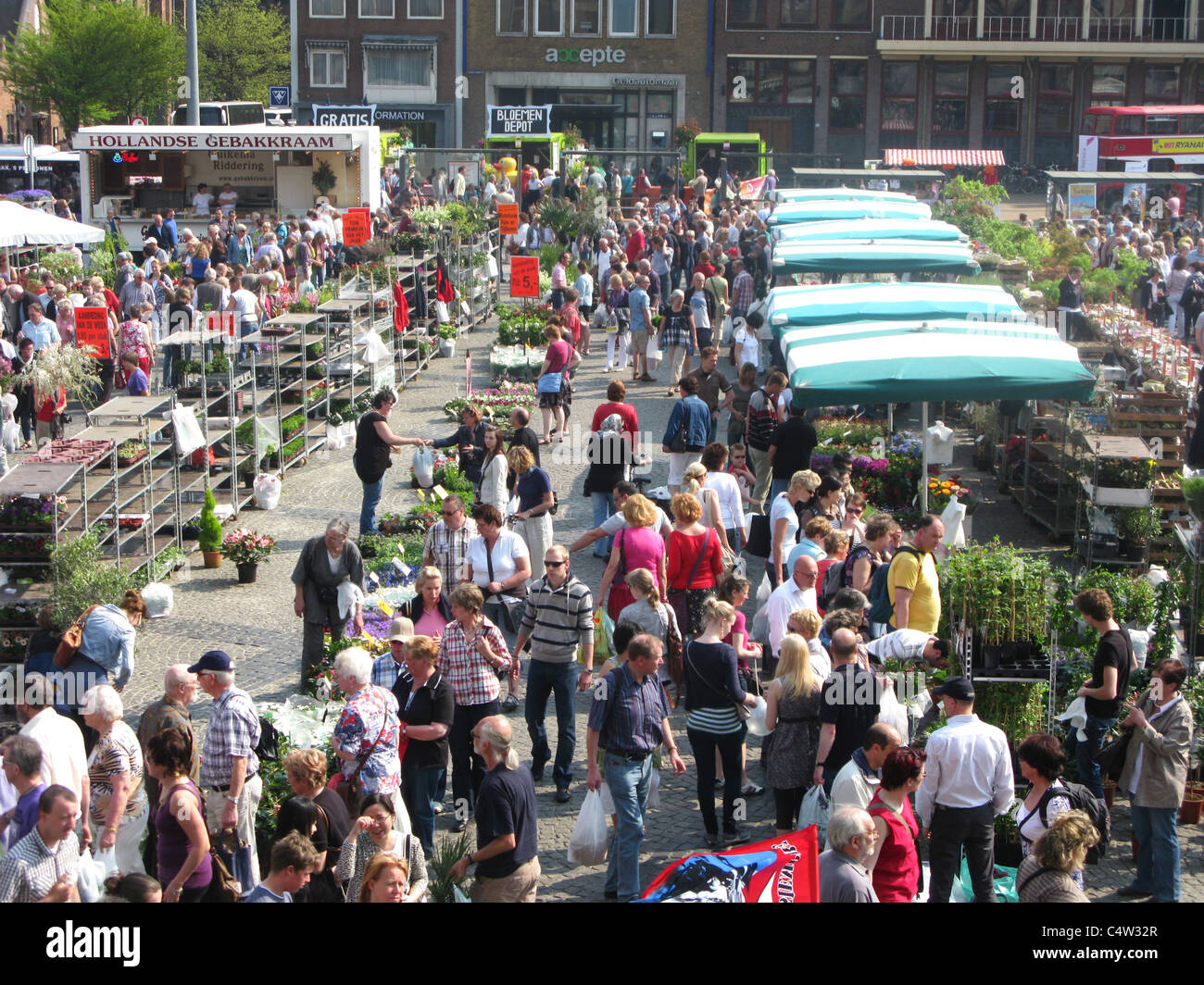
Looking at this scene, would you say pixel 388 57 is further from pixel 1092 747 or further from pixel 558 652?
pixel 1092 747

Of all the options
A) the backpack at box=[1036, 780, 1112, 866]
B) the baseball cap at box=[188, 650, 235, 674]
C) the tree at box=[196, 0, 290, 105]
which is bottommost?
the backpack at box=[1036, 780, 1112, 866]

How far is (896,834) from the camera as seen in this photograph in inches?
262

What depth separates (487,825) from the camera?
6715mm

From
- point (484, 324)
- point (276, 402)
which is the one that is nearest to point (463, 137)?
point (484, 324)

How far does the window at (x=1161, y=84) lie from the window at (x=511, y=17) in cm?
Answer: 2411

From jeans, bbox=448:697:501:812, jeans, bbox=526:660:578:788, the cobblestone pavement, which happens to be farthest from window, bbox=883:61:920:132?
jeans, bbox=448:697:501:812

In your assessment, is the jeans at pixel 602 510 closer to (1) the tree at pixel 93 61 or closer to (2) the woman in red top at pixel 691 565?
(2) the woman in red top at pixel 691 565

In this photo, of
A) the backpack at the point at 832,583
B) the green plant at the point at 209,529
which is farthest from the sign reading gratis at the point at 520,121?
the backpack at the point at 832,583

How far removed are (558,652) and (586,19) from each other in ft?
167

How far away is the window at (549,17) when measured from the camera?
56000 millimetres

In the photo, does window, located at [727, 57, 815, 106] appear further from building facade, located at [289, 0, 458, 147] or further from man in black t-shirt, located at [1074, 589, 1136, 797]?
man in black t-shirt, located at [1074, 589, 1136, 797]

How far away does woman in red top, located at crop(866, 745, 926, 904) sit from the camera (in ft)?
21.8

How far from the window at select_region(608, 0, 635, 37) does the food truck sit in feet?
84.1

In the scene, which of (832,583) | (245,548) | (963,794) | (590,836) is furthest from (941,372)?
(245,548)
